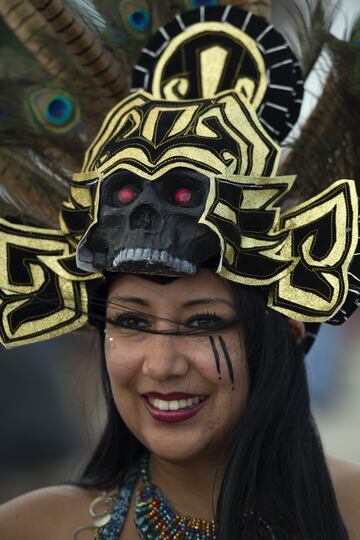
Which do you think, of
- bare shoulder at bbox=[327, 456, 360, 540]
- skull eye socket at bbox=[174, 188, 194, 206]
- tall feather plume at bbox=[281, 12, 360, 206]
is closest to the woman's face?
skull eye socket at bbox=[174, 188, 194, 206]

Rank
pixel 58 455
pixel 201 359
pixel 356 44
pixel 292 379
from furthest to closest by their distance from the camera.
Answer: pixel 58 455 → pixel 356 44 → pixel 292 379 → pixel 201 359

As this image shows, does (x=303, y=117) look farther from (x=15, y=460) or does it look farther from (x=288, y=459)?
(x=15, y=460)

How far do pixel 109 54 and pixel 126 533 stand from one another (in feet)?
5.43

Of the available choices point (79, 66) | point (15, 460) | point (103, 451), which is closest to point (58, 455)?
point (15, 460)

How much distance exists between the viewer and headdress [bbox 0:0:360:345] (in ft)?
7.71

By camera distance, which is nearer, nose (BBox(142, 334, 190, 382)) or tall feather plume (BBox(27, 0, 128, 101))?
nose (BBox(142, 334, 190, 382))

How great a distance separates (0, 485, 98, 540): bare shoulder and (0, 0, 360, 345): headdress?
605mm

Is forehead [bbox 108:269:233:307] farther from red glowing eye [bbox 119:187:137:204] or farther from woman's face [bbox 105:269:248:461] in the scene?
red glowing eye [bbox 119:187:137:204]

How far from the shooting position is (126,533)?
102 inches

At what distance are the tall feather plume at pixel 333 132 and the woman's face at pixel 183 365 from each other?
642mm

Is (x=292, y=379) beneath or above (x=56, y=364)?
above

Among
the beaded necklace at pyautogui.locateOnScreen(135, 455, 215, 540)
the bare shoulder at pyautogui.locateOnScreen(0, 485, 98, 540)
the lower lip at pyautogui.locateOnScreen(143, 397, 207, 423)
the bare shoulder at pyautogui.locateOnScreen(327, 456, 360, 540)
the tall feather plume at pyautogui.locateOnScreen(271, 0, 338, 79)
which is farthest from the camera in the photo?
the tall feather plume at pyautogui.locateOnScreen(271, 0, 338, 79)

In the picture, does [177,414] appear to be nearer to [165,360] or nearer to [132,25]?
[165,360]

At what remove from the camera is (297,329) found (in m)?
2.62
